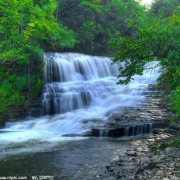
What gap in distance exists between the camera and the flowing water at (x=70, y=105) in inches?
391

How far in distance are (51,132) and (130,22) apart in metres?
7.15

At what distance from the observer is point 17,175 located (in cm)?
675

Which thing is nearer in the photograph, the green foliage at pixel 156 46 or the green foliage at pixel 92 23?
the green foliage at pixel 156 46

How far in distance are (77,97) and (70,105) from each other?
0.88 m

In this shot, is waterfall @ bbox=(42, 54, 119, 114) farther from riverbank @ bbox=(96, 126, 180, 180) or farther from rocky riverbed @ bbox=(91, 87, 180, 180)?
riverbank @ bbox=(96, 126, 180, 180)

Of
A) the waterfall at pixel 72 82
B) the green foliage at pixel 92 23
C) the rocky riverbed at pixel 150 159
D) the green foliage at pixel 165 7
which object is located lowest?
the rocky riverbed at pixel 150 159

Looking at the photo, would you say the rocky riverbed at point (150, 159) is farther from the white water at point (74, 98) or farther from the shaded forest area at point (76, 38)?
the white water at point (74, 98)

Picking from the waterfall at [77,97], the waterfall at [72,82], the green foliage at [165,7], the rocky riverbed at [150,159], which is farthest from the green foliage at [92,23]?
the rocky riverbed at [150,159]

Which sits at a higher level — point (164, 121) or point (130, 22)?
point (130, 22)

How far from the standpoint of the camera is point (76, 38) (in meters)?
27.0

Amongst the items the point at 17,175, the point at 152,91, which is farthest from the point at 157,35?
the point at 152,91

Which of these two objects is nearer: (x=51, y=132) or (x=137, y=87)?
(x=51, y=132)

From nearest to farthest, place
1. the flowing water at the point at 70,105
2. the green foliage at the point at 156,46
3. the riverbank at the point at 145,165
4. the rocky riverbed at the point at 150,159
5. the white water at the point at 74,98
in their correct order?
the riverbank at the point at 145,165, the rocky riverbed at the point at 150,159, the green foliage at the point at 156,46, the flowing water at the point at 70,105, the white water at the point at 74,98

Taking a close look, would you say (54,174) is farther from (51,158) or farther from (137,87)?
(137,87)
